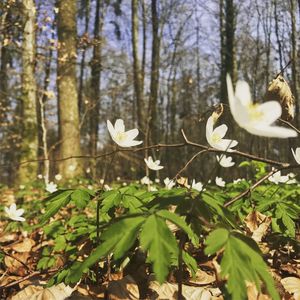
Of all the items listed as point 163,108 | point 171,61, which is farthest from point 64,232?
point 163,108

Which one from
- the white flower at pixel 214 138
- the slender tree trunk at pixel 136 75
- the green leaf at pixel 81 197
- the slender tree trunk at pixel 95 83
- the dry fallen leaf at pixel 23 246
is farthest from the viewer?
the slender tree trunk at pixel 95 83

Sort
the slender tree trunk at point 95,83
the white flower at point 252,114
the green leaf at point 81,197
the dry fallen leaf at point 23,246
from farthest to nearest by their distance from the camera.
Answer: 1. the slender tree trunk at point 95,83
2. the dry fallen leaf at point 23,246
3. the green leaf at point 81,197
4. the white flower at point 252,114

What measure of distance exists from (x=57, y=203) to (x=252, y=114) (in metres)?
1.00

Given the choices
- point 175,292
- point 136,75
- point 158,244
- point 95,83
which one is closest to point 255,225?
point 175,292

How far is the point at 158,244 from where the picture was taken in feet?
3.92

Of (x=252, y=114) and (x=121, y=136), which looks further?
(x=121, y=136)

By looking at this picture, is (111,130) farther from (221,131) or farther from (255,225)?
(255,225)

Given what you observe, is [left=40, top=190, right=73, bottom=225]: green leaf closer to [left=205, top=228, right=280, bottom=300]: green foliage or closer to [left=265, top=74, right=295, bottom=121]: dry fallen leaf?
[left=205, top=228, right=280, bottom=300]: green foliage

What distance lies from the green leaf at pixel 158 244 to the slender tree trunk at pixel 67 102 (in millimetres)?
8794

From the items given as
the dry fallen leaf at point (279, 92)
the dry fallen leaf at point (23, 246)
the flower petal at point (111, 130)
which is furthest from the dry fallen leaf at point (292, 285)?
the dry fallen leaf at point (23, 246)

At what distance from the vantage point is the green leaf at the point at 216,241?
45.7 inches

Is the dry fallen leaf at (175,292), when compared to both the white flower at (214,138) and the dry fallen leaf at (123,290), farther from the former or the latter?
the white flower at (214,138)

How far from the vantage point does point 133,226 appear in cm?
124

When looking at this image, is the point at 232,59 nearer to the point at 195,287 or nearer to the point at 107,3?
the point at 107,3
